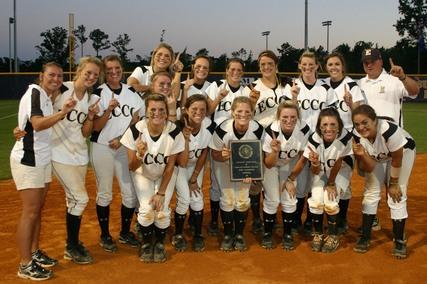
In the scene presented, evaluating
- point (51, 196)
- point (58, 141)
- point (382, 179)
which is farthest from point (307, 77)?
point (51, 196)

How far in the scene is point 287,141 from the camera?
16.4 feet

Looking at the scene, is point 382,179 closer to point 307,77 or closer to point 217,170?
point 307,77

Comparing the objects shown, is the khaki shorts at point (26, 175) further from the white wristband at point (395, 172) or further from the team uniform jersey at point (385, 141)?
the white wristband at point (395, 172)

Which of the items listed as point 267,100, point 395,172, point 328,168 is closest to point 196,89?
point 267,100

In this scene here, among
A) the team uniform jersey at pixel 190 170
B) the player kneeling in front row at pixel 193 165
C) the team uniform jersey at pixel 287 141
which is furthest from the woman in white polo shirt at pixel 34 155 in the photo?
the team uniform jersey at pixel 287 141

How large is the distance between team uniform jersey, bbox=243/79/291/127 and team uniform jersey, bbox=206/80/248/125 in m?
0.12

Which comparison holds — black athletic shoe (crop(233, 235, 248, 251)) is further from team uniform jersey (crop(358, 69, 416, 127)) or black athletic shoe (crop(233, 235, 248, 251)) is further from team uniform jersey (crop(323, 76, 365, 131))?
team uniform jersey (crop(358, 69, 416, 127))

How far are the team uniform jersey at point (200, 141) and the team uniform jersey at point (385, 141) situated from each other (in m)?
1.53

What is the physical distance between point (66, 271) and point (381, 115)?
12.5ft

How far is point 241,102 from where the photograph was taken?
15.9 feet

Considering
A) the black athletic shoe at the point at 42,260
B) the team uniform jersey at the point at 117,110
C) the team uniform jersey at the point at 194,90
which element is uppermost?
the team uniform jersey at the point at 194,90

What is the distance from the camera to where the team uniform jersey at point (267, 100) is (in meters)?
5.43

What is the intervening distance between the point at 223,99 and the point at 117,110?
1.27 meters

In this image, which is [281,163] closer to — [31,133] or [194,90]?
[194,90]
